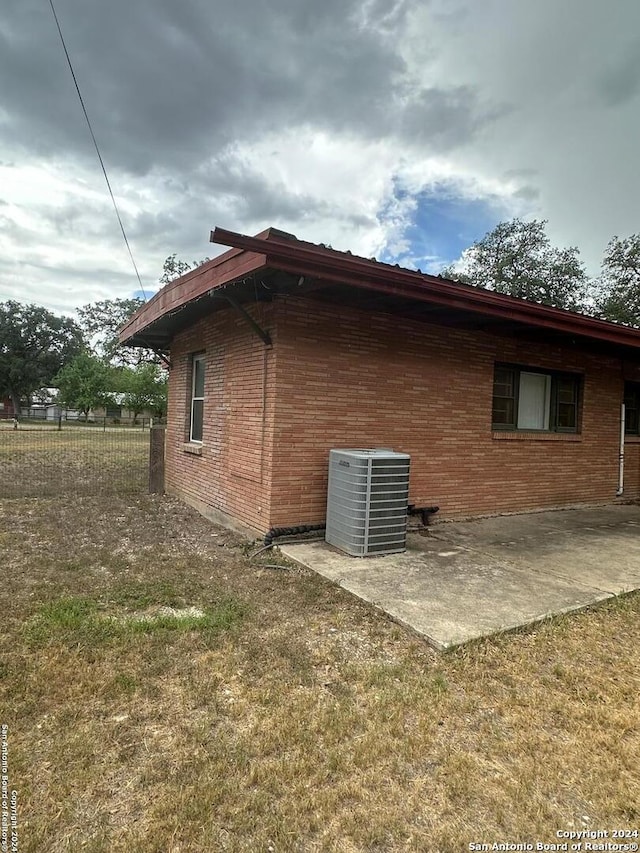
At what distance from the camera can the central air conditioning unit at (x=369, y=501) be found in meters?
4.69

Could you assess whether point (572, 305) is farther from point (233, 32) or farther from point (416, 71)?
point (233, 32)

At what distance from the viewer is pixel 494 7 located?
297 inches

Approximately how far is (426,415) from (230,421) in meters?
2.51

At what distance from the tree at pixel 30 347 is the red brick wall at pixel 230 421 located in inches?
2076

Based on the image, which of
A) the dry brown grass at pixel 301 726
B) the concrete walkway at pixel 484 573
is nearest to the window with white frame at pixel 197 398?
the concrete walkway at pixel 484 573

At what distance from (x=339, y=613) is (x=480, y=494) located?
3950mm

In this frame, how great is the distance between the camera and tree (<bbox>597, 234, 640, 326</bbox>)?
21.4 m

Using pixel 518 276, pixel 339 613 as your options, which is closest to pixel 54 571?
pixel 339 613

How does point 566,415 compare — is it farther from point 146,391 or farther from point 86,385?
point 86,385

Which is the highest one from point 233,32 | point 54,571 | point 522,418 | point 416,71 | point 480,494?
point 416,71

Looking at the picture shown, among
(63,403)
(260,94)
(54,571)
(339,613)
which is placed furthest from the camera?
(63,403)

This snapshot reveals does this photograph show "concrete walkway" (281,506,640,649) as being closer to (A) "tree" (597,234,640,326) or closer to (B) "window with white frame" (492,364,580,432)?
(B) "window with white frame" (492,364,580,432)

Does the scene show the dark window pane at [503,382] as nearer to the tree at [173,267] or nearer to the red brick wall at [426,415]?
the red brick wall at [426,415]

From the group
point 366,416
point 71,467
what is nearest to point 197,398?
point 366,416
